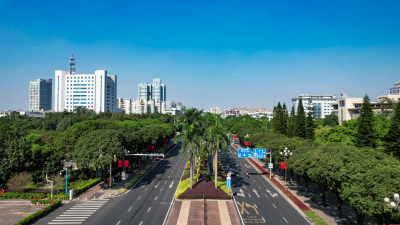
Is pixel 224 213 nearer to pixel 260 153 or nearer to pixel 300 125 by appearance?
pixel 260 153

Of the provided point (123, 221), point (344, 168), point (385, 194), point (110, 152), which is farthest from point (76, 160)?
point (385, 194)

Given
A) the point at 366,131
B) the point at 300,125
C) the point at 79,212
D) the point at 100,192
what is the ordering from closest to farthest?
1. the point at 79,212
2. the point at 100,192
3. the point at 366,131
4. the point at 300,125

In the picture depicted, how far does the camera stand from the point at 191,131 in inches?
1681

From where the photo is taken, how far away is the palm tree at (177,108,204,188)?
1676 inches

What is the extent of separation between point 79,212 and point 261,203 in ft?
77.9

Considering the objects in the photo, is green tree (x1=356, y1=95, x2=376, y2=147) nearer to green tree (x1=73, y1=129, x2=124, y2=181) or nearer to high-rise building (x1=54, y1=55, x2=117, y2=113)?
green tree (x1=73, y1=129, x2=124, y2=181)

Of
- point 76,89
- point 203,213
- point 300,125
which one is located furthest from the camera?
point 76,89

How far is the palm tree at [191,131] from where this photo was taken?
42562 millimetres

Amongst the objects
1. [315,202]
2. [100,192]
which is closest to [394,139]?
[315,202]

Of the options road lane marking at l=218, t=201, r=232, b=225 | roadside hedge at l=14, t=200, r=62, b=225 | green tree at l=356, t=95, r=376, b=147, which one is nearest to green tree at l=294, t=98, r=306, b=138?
green tree at l=356, t=95, r=376, b=147

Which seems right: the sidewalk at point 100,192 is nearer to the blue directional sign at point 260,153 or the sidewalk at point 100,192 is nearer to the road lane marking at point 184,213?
the road lane marking at point 184,213

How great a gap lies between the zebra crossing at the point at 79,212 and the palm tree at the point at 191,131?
13.9 metres

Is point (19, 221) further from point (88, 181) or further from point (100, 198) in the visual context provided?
point (88, 181)

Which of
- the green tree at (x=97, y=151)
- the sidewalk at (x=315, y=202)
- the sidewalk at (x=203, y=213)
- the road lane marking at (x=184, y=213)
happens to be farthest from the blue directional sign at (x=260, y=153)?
the green tree at (x=97, y=151)
